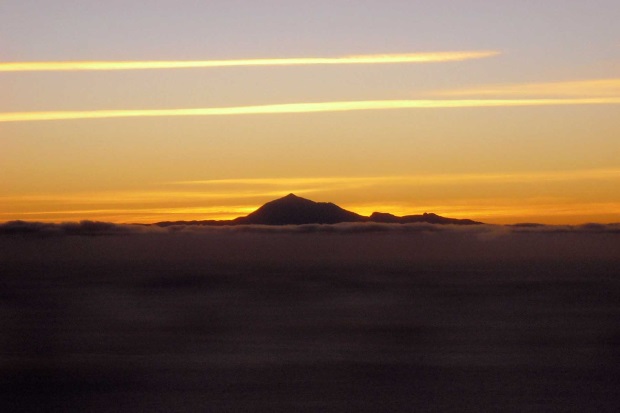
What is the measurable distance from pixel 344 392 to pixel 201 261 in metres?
11.1

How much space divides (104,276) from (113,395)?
751 centimetres

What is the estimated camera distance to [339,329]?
830 cm

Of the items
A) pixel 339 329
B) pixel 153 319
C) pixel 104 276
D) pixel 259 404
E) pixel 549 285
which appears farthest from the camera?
pixel 104 276

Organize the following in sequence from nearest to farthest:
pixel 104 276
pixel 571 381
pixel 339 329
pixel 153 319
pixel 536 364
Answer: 1. pixel 571 381
2. pixel 536 364
3. pixel 339 329
4. pixel 153 319
5. pixel 104 276

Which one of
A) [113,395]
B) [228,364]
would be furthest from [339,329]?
[113,395]

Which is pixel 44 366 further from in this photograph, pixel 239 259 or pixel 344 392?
pixel 239 259

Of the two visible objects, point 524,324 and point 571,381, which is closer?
point 571,381

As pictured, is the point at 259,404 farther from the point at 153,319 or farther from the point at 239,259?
the point at 239,259

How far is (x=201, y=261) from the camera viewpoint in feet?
55.2

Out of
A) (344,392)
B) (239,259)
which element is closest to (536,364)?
(344,392)

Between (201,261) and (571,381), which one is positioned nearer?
(571,381)

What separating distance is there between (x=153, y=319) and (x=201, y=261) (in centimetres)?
790

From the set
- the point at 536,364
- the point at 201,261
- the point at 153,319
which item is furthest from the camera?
the point at 201,261

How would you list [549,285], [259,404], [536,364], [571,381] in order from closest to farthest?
[259,404]
[571,381]
[536,364]
[549,285]
